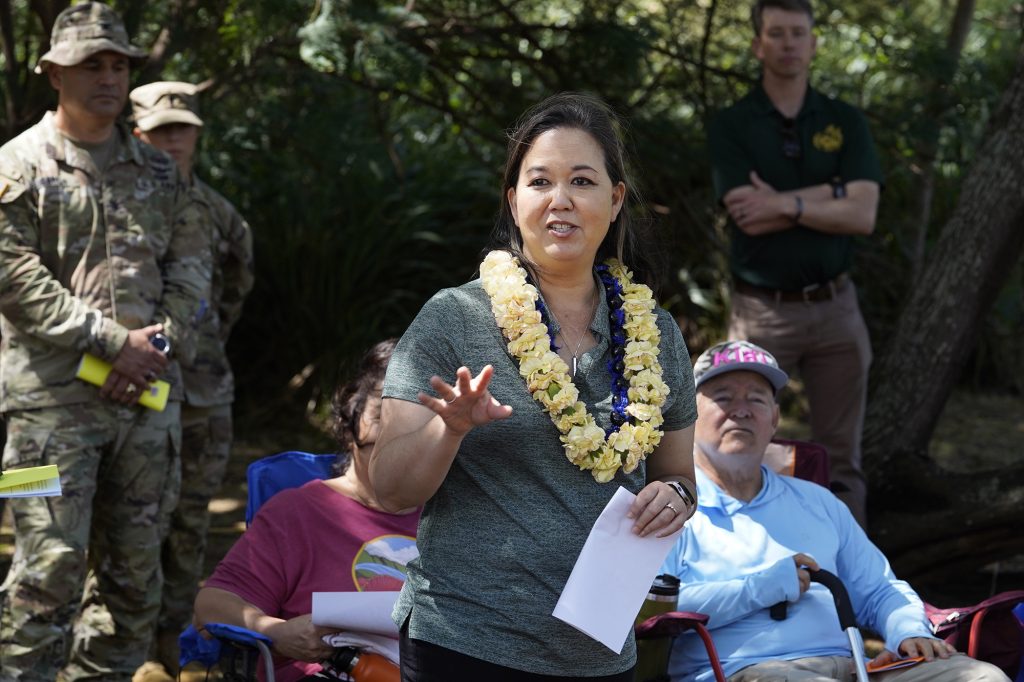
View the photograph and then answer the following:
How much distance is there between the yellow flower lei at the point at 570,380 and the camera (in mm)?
2195

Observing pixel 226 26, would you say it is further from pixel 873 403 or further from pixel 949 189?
pixel 949 189

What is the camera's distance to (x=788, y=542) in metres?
3.57

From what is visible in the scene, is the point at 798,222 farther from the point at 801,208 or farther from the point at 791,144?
the point at 791,144

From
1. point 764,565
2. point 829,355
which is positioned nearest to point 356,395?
point 764,565

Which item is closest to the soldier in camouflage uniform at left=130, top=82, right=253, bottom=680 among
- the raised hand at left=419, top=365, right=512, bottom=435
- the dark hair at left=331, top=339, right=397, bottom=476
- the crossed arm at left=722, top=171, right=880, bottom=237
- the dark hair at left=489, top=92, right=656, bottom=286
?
the dark hair at left=331, top=339, right=397, bottom=476

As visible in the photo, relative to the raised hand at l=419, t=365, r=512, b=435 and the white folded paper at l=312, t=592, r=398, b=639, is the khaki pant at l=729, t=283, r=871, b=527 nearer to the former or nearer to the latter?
the white folded paper at l=312, t=592, r=398, b=639

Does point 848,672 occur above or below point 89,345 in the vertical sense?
below

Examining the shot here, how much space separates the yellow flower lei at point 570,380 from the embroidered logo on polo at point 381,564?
1.20 metres

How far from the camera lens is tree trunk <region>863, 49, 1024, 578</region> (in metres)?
5.05

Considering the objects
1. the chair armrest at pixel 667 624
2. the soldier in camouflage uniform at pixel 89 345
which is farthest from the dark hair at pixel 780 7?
the chair armrest at pixel 667 624

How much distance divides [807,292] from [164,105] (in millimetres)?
2596

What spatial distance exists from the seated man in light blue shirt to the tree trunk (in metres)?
1.56

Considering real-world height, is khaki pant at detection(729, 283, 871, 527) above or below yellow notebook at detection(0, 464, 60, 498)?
below

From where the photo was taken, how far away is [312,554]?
333 centimetres
